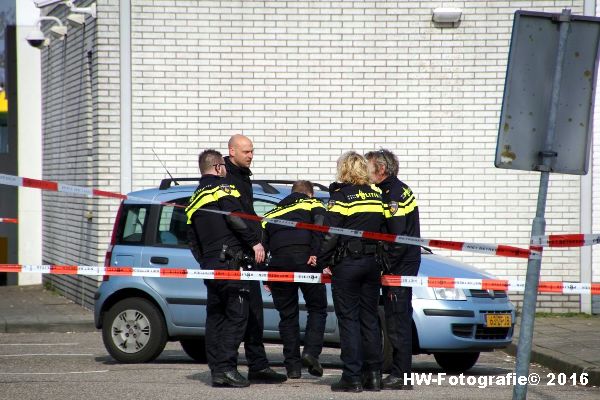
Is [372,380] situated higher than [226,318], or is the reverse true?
[226,318]

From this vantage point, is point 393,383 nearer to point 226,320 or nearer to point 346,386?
point 346,386

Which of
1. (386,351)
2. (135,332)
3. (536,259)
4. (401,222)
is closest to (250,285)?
(401,222)

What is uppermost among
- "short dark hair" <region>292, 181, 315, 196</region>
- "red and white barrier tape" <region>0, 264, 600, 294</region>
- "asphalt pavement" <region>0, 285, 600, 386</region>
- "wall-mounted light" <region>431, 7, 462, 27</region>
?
"wall-mounted light" <region>431, 7, 462, 27</region>

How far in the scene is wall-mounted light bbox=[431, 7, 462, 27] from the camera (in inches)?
587

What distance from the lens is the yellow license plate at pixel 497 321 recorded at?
9.85 m

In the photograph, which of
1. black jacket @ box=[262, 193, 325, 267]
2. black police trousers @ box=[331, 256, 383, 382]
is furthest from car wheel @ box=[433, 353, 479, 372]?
black jacket @ box=[262, 193, 325, 267]

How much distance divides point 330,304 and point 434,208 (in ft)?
17.3

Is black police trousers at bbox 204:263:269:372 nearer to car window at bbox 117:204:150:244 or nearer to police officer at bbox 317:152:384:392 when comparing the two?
police officer at bbox 317:152:384:392

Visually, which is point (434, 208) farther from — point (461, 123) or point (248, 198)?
point (248, 198)

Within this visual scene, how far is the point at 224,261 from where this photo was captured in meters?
8.77

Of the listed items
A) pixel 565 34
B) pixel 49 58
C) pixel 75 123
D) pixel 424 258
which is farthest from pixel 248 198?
pixel 49 58

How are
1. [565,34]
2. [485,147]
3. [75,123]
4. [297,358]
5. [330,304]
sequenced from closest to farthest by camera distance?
[565,34] → [297,358] → [330,304] → [485,147] → [75,123]

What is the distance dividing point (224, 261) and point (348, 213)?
1.04 metres

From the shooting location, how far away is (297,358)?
944 cm
